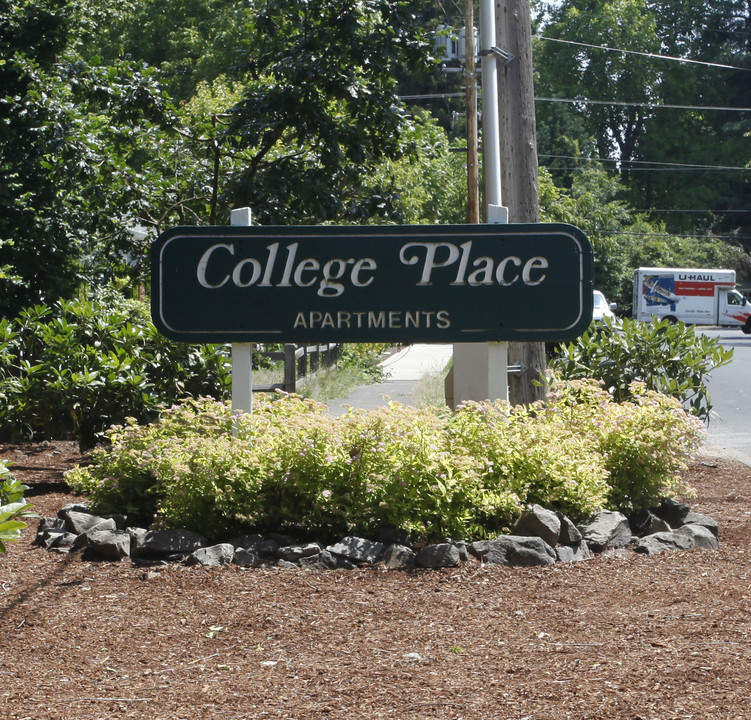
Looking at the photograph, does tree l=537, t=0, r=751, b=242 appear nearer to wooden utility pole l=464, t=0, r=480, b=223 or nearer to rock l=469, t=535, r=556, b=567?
wooden utility pole l=464, t=0, r=480, b=223

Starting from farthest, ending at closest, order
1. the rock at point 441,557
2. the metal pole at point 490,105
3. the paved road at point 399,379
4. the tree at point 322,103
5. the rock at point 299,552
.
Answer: the paved road at point 399,379, the tree at point 322,103, the metal pole at point 490,105, the rock at point 299,552, the rock at point 441,557

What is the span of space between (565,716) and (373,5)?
808 cm

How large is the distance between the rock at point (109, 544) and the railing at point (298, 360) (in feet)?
14.3

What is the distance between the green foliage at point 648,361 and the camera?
29.1 feet

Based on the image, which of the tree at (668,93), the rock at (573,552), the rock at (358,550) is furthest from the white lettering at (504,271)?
the tree at (668,93)

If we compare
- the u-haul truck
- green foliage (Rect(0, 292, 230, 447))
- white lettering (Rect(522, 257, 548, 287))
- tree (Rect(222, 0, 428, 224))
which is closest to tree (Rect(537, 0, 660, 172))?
the u-haul truck

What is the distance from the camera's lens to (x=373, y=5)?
9.88 metres

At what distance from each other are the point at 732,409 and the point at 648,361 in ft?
21.3

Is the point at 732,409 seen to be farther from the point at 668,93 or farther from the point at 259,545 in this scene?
the point at 668,93

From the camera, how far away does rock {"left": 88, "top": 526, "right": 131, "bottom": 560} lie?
5.40 metres

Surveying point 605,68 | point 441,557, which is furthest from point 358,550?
point 605,68

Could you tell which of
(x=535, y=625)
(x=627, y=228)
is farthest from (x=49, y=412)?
(x=627, y=228)

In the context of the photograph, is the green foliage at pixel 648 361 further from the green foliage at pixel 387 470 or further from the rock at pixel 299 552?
the rock at pixel 299 552

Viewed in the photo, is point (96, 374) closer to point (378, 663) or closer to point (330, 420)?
point (330, 420)
